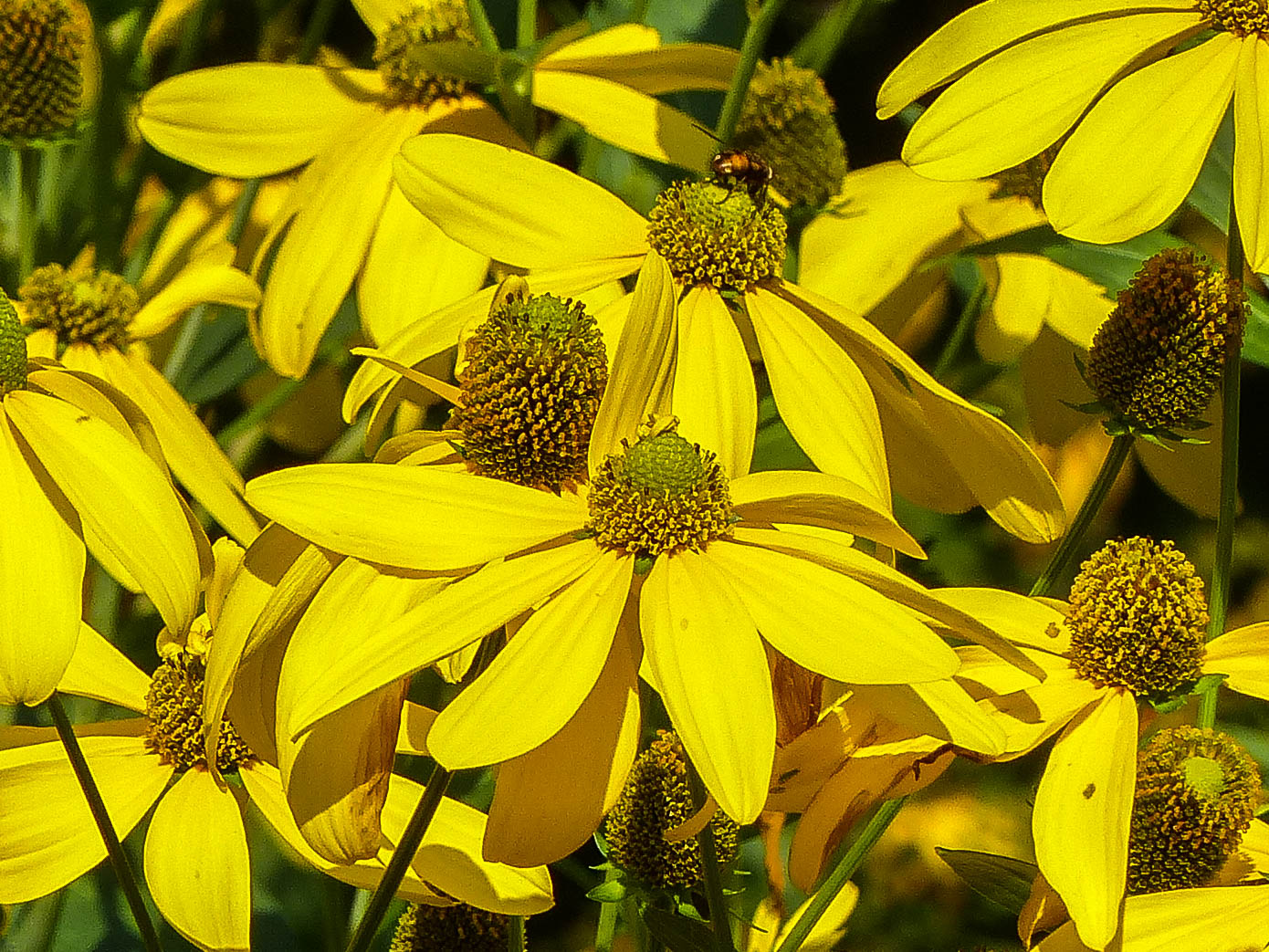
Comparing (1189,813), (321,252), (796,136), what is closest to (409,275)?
(321,252)

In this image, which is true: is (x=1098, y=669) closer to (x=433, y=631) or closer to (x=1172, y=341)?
(x=1172, y=341)

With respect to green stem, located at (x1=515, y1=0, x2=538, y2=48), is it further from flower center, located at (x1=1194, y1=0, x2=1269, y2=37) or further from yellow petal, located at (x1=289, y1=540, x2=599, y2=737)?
yellow petal, located at (x1=289, y1=540, x2=599, y2=737)

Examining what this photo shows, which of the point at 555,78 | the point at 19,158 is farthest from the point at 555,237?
the point at 19,158

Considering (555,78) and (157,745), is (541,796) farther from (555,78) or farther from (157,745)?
(555,78)

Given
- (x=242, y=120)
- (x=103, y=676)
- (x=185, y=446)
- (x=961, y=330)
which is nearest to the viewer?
(x=103, y=676)

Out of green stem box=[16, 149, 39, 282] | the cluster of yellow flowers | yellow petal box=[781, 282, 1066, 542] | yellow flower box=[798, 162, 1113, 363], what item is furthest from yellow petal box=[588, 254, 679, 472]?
green stem box=[16, 149, 39, 282]

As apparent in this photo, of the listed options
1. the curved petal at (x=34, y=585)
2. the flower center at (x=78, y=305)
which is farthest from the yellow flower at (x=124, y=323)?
the curved petal at (x=34, y=585)
